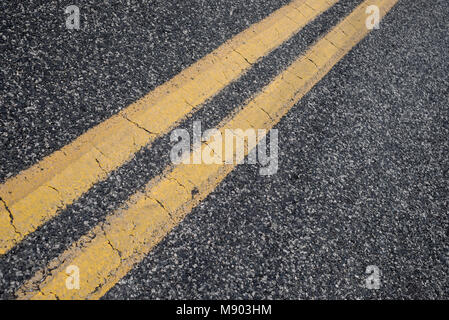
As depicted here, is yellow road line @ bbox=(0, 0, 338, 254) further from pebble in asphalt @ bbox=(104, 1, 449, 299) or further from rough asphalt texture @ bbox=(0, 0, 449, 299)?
pebble in asphalt @ bbox=(104, 1, 449, 299)

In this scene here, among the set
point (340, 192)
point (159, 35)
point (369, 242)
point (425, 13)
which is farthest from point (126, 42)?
point (425, 13)

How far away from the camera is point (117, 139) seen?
1.56 m

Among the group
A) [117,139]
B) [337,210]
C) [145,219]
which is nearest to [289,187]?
[337,210]

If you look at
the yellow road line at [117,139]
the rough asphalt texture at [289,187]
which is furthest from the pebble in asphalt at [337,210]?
the yellow road line at [117,139]

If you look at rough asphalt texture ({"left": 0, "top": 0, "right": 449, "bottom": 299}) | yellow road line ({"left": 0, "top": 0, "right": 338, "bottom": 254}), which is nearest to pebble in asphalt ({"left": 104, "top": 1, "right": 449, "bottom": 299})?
rough asphalt texture ({"left": 0, "top": 0, "right": 449, "bottom": 299})

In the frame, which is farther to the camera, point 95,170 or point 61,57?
point 61,57

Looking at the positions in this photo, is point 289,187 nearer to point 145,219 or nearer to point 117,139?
point 145,219

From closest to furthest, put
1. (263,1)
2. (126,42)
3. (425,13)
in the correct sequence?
(126,42) → (263,1) → (425,13)

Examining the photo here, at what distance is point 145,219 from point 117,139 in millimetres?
396

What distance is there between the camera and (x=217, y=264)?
4.64ft

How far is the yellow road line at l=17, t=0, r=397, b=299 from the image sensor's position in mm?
1235

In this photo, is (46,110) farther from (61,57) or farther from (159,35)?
(159,35)

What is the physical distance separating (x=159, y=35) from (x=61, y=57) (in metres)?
0.54

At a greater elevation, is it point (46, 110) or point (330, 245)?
point (46, 110)
